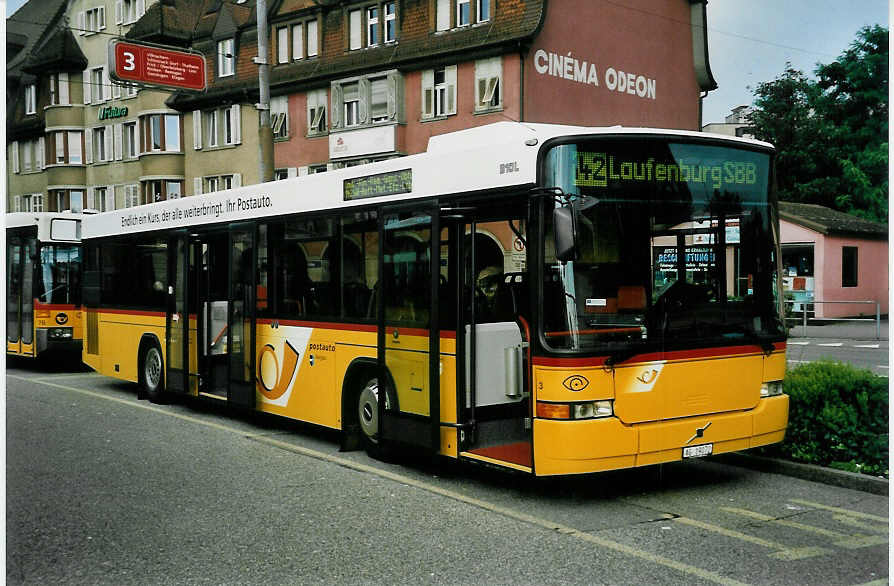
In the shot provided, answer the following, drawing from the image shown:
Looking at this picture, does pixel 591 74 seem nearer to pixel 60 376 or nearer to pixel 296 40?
pixel 296 40

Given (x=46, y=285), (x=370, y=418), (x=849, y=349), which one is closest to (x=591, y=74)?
(x=849, y=349)

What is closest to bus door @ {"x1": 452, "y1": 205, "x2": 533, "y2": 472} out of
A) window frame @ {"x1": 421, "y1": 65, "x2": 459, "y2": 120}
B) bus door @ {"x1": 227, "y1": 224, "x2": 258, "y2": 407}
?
bus door @ {"x1": 227, "y1": 224, "x2": 258, "y2": 407}

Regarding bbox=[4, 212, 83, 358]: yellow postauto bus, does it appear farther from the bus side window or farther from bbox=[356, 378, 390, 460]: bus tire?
bbox=[356, 378, 390, 460]: bus tire

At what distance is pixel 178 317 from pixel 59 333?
7.03 metres

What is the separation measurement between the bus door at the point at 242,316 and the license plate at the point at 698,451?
5681 mm

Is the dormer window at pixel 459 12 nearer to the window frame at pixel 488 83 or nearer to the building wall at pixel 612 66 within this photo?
the window frame at pixel 488 83

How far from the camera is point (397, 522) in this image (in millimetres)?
7105

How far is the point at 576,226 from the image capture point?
7062 mm

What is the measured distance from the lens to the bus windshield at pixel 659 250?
734 centimetres

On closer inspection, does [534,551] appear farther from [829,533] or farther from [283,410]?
[283,410]

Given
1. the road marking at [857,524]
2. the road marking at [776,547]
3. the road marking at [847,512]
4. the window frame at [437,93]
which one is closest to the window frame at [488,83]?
the window frame at [437,93]

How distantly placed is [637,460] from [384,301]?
→ 2918mm

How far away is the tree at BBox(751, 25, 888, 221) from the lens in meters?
14.3

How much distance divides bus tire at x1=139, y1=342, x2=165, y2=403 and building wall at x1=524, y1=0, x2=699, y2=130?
1936cm
